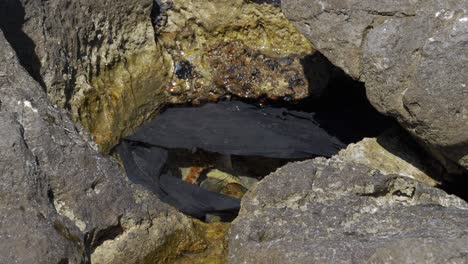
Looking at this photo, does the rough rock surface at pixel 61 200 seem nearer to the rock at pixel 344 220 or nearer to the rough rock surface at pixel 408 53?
the rock at pixel 344 220

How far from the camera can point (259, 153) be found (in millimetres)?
3398

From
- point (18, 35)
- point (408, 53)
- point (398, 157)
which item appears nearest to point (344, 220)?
point (408, 53)

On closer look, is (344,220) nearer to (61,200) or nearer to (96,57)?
(61,200)

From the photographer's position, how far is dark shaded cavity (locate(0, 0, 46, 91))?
2.88 meters

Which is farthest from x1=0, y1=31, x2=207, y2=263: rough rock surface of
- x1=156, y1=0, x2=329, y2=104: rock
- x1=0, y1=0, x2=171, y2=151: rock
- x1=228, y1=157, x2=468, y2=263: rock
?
x1=156, y1=0, x2=329, y2=104: rock

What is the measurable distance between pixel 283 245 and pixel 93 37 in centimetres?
138

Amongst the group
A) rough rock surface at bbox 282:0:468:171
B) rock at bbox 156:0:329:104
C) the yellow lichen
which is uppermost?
rough rock surface at bbox 282:0:468:171

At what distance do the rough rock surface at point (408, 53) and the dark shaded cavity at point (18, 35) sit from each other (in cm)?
92

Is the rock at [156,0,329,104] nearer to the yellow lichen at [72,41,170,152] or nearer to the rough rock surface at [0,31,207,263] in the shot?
the yellow lichen at [72,41,170,152]

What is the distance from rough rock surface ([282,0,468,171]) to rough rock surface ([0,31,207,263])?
741 millimetres

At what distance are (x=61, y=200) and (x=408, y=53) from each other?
1.10 meters

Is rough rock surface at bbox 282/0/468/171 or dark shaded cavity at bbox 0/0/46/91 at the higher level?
rough rock surface at bbox 282/0/468/171

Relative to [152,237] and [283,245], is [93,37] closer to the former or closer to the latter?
[152,237]

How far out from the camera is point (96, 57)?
3348mm
